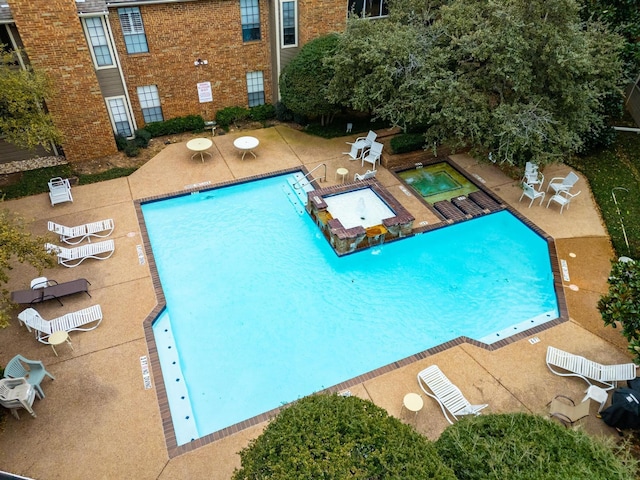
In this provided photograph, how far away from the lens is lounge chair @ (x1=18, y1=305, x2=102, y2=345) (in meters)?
10.9

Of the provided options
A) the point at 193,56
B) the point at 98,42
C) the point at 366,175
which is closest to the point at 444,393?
the point at 366,175

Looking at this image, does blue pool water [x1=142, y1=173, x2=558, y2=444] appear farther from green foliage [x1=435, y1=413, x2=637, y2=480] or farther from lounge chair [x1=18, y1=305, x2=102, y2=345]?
green foliage [x1=435, y1=413, x2=637, y2=480]

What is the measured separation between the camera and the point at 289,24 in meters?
19.3

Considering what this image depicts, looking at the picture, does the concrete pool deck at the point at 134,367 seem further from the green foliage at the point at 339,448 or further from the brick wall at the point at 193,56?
the brick wall at the point at 193,56

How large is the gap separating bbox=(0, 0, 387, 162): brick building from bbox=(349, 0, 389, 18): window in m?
0.04

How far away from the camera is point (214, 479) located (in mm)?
8625

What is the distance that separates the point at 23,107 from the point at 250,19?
32.1 ft

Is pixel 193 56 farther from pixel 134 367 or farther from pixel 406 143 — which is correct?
pixel 134 367

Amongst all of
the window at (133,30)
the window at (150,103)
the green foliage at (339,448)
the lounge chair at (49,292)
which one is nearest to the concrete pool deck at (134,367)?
the lounge chair at (49,292)

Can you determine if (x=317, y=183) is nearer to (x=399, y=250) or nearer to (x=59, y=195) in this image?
(x=399, y=250)

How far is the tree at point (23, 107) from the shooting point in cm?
1389

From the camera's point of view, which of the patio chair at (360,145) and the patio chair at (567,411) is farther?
the patio chair at (360,145)

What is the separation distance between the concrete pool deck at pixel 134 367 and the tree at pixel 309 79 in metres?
6.54

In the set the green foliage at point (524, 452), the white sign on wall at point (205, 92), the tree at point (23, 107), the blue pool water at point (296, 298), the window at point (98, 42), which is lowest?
the blue pool water at point (296, 298)
